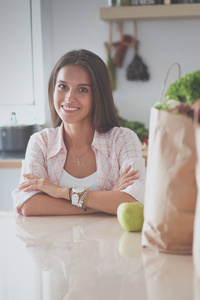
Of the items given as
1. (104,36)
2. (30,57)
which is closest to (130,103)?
(104,36)

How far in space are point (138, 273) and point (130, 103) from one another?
9.33 ft

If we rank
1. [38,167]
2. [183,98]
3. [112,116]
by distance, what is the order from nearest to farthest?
[183,98] → [38,167] → [112,116]

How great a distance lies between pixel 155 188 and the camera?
38.3 inches

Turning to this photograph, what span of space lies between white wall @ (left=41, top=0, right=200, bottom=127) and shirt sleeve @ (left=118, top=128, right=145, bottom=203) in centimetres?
188

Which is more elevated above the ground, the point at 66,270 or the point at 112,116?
the point at 112,116

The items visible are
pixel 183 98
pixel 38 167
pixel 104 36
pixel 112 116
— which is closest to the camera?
pixel 183 98

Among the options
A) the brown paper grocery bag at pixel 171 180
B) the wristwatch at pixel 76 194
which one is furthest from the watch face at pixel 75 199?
the brown paper grocery bag at pixel 171 180

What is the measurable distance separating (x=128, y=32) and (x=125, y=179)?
223cm

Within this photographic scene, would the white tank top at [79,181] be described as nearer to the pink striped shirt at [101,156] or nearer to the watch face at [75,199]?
the pink striped shirt at [101,156]

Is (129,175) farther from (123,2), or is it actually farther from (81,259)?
(123,2)

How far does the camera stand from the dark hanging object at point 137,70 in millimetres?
3658

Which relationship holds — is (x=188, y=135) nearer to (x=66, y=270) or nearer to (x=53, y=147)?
(x=66, y=270)

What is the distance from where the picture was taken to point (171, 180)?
0.94 m

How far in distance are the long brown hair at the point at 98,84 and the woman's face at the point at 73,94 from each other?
0.9 inches
